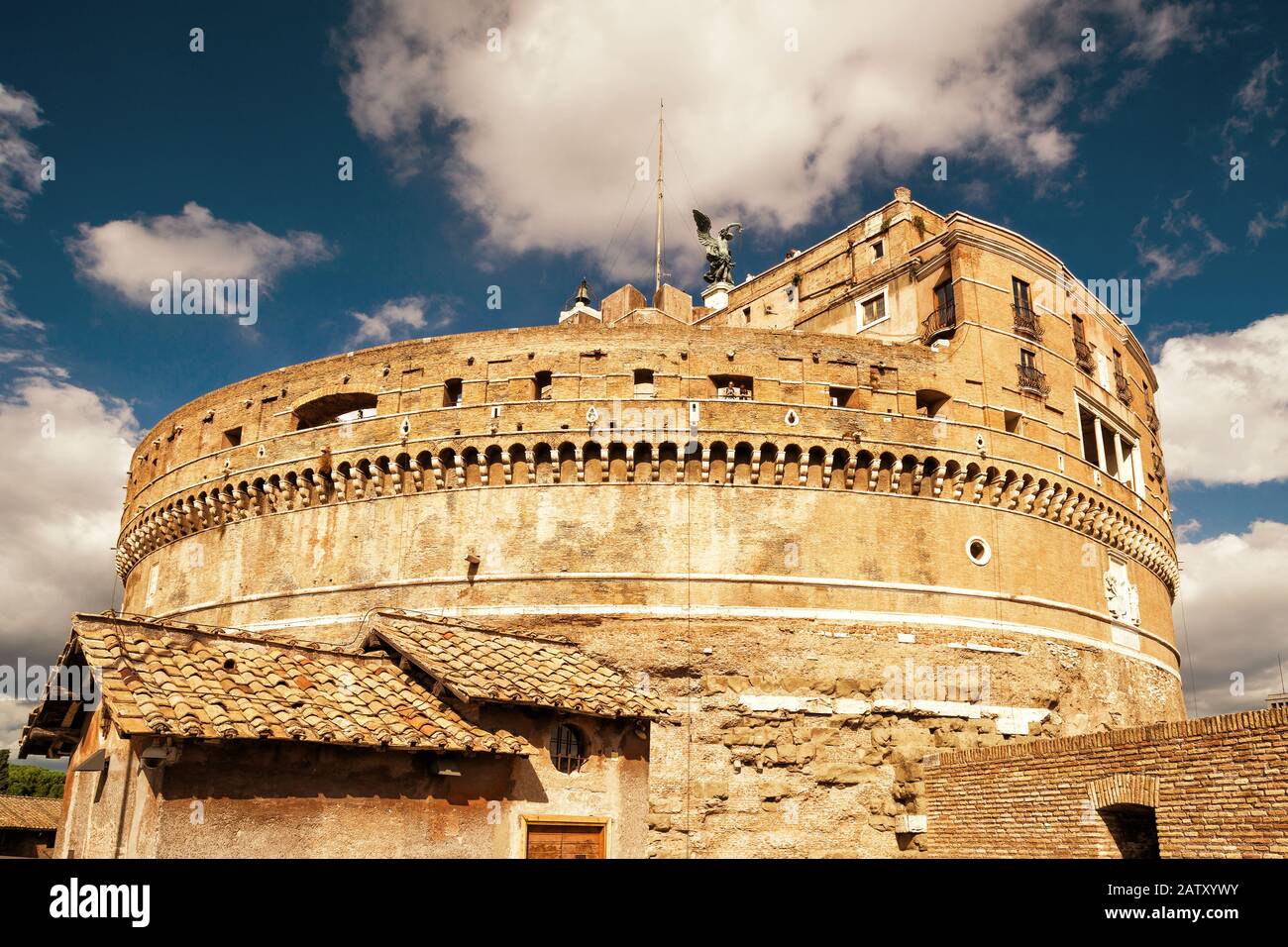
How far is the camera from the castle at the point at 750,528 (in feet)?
58.4

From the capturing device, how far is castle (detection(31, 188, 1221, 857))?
58.4ft

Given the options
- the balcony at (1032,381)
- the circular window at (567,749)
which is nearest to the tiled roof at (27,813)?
the circular window at (567,749)

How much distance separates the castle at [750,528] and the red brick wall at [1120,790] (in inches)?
49.0

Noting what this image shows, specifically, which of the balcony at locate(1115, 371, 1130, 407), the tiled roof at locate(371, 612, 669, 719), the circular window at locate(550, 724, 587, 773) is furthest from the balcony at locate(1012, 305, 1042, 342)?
the circular window at locate(550, 724, 587, 773)

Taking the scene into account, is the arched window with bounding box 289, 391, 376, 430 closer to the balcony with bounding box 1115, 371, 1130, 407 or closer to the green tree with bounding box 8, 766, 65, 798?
the balcony with bounding box 1115, 371, 1130, 407

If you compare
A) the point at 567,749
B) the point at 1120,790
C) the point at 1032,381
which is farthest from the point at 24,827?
the point at 1032,381

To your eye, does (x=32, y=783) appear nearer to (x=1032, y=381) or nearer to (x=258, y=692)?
(x=258, y=692)

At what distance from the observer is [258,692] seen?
10805 millimetres

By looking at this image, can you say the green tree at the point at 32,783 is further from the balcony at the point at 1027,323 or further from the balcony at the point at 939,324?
the balcony at the point at 1027,323

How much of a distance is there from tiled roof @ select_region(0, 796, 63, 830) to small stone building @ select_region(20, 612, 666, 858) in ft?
78.2

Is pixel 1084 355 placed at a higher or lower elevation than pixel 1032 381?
higher

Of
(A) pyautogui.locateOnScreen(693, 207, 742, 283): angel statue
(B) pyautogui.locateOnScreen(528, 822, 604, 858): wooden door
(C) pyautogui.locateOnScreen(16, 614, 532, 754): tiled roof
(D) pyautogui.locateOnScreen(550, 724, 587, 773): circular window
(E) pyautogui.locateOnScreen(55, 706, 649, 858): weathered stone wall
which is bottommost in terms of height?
(B) pyautogui.locateOnScreen(528, 822, 604, 858): wooden door

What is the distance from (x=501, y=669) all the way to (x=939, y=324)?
47.9ft
